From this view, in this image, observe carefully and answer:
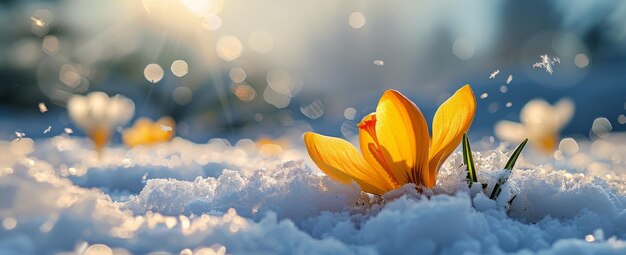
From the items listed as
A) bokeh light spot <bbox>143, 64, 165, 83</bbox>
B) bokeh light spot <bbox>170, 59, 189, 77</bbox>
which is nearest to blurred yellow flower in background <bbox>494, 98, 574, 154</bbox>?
bokeh light spot <bbox>143, 64, 165, 83</bbox>

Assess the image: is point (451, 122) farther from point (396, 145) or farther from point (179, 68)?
point (179, 68)

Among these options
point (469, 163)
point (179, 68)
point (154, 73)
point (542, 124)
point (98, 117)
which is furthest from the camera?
point (179, 68)

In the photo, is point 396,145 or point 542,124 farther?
point 542,124

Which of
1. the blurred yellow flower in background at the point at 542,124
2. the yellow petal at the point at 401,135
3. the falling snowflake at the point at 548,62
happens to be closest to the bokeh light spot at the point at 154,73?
the blurred yellow flower in background at the point at 542,124

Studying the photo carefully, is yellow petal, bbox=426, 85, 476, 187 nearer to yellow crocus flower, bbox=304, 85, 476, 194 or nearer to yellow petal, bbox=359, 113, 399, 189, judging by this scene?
yellow crocus flower, bbox=304, 85, 476, 194

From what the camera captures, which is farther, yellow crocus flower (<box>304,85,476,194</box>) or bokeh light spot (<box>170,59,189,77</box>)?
bokeh light spot (<box>170,59,189,77</box>)

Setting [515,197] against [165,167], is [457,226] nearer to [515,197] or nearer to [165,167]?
[515,197]

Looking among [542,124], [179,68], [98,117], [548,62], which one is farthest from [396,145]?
[179,68]

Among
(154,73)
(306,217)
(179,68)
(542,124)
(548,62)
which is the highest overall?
(179,68)
